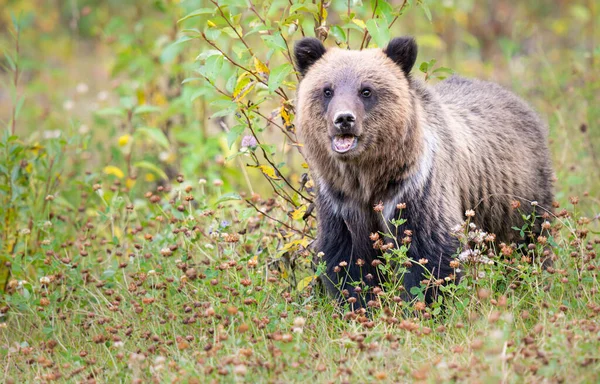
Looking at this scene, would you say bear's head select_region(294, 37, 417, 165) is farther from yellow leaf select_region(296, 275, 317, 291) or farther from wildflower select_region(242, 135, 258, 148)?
yellow leaf select_region(296, 275, 317, 291)

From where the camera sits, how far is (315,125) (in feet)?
16.6

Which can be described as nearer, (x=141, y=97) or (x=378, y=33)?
(x=378, y=33)

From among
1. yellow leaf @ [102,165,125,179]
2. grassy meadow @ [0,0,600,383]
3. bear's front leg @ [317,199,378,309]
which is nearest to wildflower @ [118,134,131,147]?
grassy meadow @ [0,0,600,383]

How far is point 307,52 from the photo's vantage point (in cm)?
521

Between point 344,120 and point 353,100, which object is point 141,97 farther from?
point 344,120

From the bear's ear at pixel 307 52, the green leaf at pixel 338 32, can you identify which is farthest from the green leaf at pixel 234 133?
A: the green leaf at pixel 338 32

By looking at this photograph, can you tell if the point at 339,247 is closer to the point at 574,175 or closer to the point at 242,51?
the point at 242,51

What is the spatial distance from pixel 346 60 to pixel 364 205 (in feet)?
3.06

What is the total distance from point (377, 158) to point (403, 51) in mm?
730

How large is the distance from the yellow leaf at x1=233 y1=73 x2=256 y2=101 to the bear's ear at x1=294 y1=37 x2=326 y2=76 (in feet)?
1.10

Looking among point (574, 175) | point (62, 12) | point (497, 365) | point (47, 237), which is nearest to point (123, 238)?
point (47, 237)

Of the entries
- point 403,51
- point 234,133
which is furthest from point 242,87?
point 403,51

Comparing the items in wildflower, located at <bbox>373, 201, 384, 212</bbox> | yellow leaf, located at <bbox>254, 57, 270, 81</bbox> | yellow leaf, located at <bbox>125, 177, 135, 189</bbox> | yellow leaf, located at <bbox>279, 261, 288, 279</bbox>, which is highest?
yellow leaf, located at <bbox>254, 57, 270, 81</bbox>

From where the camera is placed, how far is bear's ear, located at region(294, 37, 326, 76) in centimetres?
515
